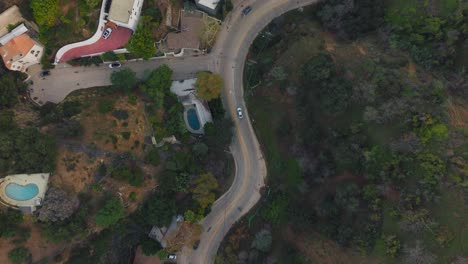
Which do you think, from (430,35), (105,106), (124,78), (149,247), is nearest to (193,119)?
(124,78)

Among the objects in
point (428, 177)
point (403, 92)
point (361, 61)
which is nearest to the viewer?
point (428, 177)

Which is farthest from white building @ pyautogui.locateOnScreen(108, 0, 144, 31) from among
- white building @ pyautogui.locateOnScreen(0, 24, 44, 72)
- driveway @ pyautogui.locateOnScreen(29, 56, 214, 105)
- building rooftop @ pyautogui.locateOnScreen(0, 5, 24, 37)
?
building rooftop @ pyautogui.locateOnScreen(0, 5, 24, 37)

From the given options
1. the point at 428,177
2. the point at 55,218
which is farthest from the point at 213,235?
the point at 428,177

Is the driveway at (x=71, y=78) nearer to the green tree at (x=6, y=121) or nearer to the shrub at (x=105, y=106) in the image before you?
the shrub at (x=105, y=106)

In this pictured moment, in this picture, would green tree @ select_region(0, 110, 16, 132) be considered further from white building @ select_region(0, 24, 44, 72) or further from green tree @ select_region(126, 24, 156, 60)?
green tree @ select_region(126, 24, 156, 60)

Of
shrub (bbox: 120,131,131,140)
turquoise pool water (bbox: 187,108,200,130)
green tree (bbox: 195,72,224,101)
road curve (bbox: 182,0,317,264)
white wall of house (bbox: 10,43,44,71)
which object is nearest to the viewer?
shrub (bbox: 120,131,131,140)

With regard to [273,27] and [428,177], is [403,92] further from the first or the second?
[273,27]
